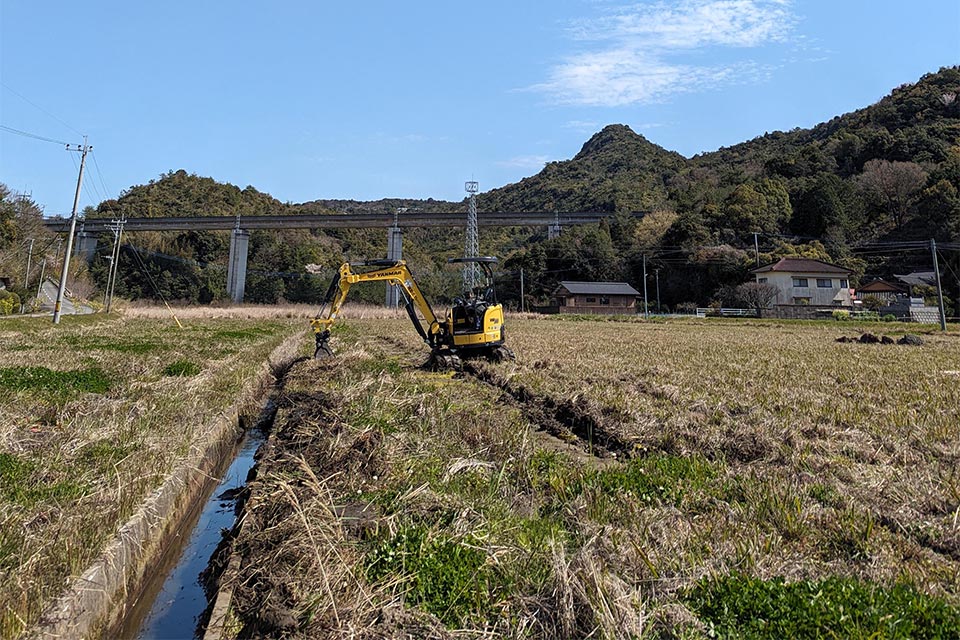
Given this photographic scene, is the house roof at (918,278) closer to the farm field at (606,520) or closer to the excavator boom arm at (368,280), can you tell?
the excavator boom arm at (368,280)

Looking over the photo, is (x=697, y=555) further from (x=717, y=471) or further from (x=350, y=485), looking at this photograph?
(x=350, y=485)

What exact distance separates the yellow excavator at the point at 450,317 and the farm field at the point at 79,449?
2460 millimetres

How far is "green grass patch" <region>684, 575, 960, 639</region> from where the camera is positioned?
234cm

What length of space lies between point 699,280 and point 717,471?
57701 millimetres

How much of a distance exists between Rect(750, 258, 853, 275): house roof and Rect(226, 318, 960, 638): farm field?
4983 centimetres

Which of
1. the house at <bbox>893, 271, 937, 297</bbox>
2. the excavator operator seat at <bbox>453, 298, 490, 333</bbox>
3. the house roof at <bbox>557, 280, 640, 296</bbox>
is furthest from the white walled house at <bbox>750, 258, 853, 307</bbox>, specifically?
the excavator operator seat at <bbox>453, 298, 490, 333</bbox>

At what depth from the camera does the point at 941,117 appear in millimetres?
71250

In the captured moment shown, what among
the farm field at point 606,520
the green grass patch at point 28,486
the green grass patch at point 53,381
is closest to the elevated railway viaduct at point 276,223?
the green grass patch at point 53,381

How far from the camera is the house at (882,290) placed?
54.0 m

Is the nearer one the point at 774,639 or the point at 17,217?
the point at 774,639

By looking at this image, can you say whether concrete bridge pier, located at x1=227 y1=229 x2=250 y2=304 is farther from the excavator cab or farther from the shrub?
the excavator cab

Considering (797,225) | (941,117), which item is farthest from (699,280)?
(941,117)

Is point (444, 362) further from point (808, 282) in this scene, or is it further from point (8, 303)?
point (808, 282)

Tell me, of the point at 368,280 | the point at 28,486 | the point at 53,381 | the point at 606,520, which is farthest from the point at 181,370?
the point at 606,520
